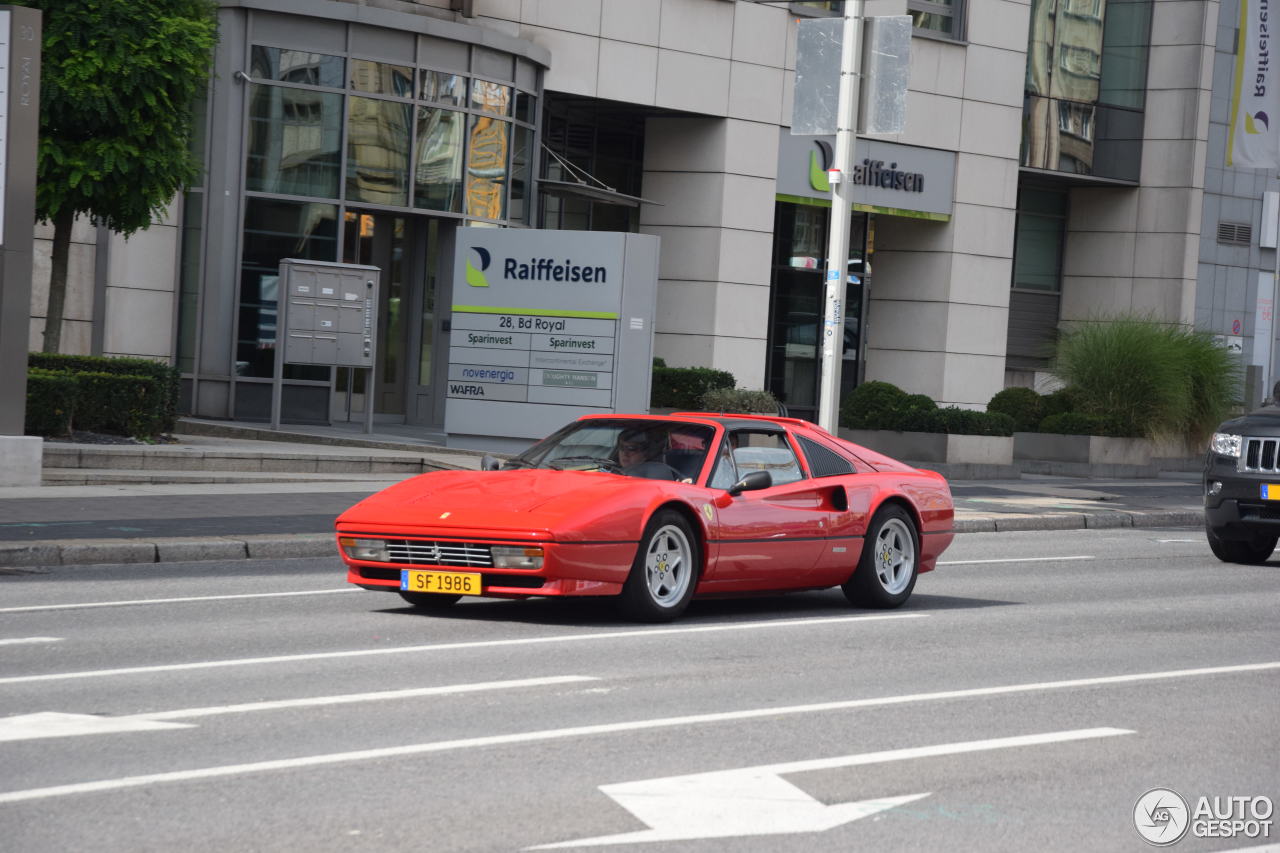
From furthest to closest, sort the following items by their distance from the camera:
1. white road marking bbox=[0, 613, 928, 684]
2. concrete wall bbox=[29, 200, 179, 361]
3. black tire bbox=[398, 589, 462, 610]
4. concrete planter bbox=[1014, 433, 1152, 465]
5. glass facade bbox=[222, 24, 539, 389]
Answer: concrete planter bbox=[1014, 433, 1152, 465] → glass facade bbox=[222, 24, 539, 389] → concrete wall bbox=[29, 200, 179, 361] → black tire bbox=[398, 589, 462, 610] → white road marking bbox=[0, 613, 928, 684]

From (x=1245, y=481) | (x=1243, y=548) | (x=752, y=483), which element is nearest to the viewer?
(x=752, y=483)

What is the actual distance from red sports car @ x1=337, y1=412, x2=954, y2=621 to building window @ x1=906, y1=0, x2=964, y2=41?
76.5 ft

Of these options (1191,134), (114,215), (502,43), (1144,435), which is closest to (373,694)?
(114,215)

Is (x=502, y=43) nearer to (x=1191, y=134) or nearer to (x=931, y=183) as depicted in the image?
(x=931, y=183)

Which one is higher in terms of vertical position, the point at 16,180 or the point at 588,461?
the point at 16,180

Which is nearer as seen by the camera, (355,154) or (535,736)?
(535,736)

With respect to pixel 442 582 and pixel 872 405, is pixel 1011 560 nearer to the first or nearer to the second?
pixel 442 582

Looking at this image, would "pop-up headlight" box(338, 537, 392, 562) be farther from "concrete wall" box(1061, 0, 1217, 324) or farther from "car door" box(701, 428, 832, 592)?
"concrete wall" box(1061, 0, 1217, 324)

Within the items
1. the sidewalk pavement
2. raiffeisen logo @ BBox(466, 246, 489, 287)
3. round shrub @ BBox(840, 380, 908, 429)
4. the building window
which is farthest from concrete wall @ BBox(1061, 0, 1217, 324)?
raiffeisen logo @ BBox(466, 246, 489, 287)

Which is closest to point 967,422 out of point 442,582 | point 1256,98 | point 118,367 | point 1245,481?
point 1256,98

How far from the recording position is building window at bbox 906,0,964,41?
34.6 m

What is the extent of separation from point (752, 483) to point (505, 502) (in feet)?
5.44

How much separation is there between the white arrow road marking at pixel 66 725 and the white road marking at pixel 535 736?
2.73ft

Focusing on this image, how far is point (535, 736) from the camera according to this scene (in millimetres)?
7148
